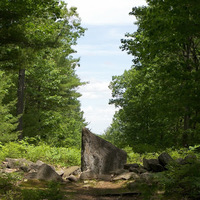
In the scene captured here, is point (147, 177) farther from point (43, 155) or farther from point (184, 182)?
point (43, 155)

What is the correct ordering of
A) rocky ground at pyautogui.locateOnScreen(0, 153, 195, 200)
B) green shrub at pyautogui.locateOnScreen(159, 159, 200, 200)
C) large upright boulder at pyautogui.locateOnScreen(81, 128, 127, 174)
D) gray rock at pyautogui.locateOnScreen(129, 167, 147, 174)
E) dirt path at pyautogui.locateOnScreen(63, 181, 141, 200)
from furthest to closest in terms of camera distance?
large upright boulder at pyautogui.locateOnScreen(81, 128, 127, 174) → gray rock at pyautogui.locateOnScreen(129, 167, 147, 174) → rocky ground at pyautogui.locateOnScreen(0, 153, 195, 200) → dirt path at pyautogui.locateOnScreen(63, 181, 141, 200) → green shrub at pyautogui.locateOnScreen(159, 159, 200, 200)

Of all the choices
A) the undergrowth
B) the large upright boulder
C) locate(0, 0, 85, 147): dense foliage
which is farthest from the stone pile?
locate(0, 0, 85, 147): dense foliage

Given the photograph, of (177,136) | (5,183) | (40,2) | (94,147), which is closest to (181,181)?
(5,183)

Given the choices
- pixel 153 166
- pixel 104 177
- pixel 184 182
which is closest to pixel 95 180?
pixel 104 177

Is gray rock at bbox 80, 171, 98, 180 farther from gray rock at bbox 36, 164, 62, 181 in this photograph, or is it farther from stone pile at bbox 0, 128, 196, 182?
gray rock at bbox 36, 164, 62, 181

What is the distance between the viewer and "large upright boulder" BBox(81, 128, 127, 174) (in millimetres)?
10117

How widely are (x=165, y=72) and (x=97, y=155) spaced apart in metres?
8.10

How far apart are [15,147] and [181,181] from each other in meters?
8.94

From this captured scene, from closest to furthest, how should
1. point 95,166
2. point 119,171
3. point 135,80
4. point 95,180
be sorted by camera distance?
point 95,180
point 119,171
point 95,166
point 135,80

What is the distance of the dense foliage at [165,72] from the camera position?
37.2 feet

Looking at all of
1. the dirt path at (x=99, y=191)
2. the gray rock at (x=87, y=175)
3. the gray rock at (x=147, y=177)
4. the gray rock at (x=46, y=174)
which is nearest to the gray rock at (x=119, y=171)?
the gray rock at (x=87, y=175)

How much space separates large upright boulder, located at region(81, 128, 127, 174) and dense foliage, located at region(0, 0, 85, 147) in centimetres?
510

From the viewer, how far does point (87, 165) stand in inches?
396

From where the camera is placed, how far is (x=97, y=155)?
10.3 metres
